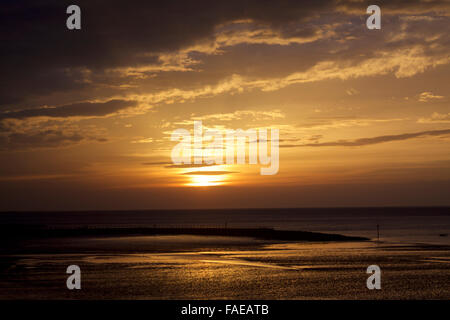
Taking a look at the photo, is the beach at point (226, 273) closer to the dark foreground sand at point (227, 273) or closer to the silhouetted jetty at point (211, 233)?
the dark foreground sand at point (227, 273)

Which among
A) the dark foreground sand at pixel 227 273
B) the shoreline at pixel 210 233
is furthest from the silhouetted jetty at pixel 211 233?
the dark foreground sand at pixel 227 273

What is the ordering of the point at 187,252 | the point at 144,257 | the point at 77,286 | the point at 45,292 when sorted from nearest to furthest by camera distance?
the point at 45,292
the point at 77,286
the point at 144,257
the point at 187,252

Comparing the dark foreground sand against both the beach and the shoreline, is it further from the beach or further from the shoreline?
the shoreline

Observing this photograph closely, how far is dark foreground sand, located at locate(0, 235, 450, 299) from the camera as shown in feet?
132

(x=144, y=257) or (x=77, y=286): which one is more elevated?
(x=144, y=257)

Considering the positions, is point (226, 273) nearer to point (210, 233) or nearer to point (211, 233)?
point (210, 233)

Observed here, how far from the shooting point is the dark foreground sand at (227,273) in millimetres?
40188

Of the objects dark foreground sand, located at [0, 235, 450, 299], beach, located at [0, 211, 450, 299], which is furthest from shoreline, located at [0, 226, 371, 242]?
dark foreground sand, located at [0, 235, 450, 299]
